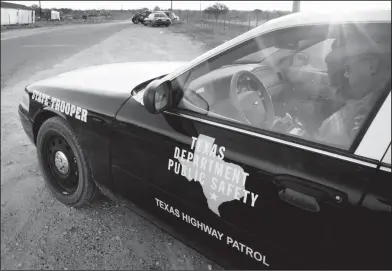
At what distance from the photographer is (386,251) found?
1.22 m

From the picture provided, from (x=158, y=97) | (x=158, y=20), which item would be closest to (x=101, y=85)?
(x=158, y=97)

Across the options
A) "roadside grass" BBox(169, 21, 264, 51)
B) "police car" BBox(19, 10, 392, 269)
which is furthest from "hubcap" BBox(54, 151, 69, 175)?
"roadside grass" BBox(169, 21, 264, 51)

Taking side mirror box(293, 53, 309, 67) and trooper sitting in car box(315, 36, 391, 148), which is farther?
side mirror box(293, 53, 309, 67)

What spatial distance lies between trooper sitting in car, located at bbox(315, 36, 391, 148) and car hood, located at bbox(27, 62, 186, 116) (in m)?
1.27

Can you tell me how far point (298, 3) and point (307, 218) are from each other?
4.55 m

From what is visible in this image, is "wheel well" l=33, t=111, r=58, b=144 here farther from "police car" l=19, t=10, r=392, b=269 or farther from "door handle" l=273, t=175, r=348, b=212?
"door handle" l=273, t=175, r=348, b=212

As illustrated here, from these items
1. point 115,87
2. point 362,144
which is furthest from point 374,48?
point 115,87

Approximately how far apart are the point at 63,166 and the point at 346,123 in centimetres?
210

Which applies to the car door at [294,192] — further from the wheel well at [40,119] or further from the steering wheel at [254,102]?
the wheel well at [40,119]

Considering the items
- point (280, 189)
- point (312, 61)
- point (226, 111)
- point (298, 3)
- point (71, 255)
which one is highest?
point (298, 3)

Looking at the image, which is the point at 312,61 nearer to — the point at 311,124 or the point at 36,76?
the point at 311,124

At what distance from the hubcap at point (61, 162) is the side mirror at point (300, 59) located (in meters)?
1.80

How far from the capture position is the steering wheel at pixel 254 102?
1775 mm

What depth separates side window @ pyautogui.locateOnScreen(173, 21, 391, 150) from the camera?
134 cm
